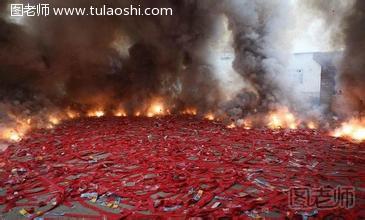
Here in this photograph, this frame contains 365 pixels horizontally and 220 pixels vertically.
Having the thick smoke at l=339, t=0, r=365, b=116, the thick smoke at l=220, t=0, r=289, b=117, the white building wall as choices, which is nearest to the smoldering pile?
the thick smoke at l=220, t=0, r=289, b=117

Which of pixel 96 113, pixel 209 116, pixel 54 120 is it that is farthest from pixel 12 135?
pixel 209 116

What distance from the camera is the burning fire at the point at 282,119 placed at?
1159cm

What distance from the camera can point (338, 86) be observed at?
12.0 m

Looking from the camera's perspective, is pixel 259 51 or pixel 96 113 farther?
pixel 96 113

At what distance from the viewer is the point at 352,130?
392 inches

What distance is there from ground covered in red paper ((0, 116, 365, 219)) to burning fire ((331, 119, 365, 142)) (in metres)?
0.86

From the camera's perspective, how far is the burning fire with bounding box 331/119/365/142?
9.43 meters

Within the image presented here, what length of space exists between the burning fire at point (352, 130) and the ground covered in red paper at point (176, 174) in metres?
Answer: 0.86

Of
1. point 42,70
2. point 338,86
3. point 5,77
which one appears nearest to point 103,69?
point 42,70

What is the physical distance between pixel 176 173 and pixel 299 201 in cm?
254

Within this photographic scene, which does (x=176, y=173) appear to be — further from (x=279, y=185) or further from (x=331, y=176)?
(x=331, y=176)

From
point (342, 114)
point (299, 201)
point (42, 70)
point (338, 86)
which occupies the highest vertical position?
point (42, 70)

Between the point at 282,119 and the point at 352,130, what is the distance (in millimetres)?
2834

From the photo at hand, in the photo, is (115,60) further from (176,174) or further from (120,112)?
(176,174)
